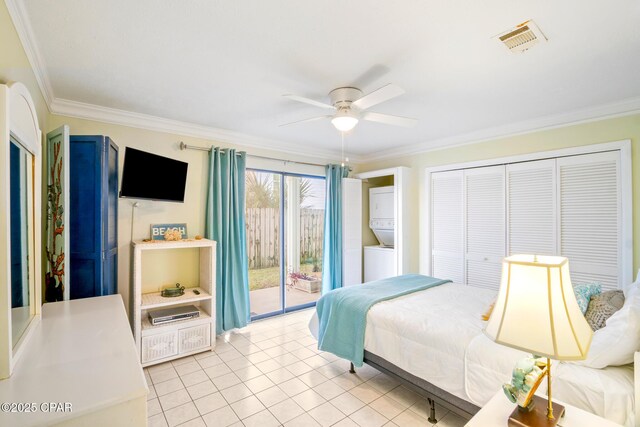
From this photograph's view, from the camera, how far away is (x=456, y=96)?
2633 millimetres

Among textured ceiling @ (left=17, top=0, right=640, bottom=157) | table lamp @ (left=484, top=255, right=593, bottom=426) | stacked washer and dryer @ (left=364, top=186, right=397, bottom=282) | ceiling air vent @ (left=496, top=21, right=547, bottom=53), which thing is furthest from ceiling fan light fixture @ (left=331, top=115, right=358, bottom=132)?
stacked washer and dryer @ (left=364, top=186, right=397, bottom=282)

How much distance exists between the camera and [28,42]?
1.78 metres

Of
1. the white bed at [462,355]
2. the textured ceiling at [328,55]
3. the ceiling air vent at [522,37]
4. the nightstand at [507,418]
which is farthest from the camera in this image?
the ceiling air vent at [522,37]

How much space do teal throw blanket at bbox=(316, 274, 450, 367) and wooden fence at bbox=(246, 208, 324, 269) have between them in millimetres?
1639

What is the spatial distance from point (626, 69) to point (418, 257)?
9.77ft

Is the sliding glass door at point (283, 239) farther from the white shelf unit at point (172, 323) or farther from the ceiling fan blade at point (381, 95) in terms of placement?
the ceiling fan blade at point (381, 95)

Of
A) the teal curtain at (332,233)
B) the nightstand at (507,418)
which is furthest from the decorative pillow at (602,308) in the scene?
Answer: the teal curtain at (332,233)

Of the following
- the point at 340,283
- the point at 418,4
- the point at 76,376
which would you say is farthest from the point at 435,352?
the point at 340,283

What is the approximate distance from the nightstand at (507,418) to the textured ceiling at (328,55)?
1.94 metres

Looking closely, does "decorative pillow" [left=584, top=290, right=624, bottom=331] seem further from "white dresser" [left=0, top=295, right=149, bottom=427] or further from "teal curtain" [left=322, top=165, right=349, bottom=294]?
"teal curtain" [left=322, top=165, right=349, bottom=294]

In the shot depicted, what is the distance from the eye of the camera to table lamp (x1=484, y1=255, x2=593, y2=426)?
40.9 inches

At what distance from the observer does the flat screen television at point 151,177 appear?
9.14 ft

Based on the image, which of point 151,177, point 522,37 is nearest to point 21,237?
point 151,177

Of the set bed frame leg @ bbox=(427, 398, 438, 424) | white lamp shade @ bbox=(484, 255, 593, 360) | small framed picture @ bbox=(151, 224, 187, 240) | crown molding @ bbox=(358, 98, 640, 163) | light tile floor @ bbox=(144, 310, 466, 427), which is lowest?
light tile floor @ bbox=(144, 310, 466, 427)
